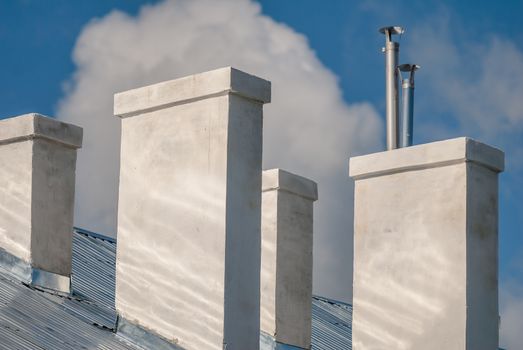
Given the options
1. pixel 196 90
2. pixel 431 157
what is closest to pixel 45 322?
pixel 196 90

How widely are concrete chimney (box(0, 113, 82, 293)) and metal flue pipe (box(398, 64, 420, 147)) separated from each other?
144 inches

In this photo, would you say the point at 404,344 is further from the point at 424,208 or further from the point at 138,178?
the point at 138,178

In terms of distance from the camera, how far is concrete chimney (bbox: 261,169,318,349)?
18.6 m

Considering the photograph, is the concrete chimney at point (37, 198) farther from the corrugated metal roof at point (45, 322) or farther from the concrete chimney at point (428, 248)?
the concrete chimney at point (428, 248)

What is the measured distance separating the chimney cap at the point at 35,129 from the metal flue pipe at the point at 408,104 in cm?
367

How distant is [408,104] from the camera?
16484 mm

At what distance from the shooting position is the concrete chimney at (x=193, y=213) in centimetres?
1431

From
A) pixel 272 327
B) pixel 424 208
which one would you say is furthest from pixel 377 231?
pixel 272 327

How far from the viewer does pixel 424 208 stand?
14945 millimetres

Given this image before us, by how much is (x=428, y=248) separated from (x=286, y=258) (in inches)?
166

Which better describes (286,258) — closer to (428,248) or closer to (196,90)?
(428,248)

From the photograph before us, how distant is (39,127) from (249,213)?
3.56 m

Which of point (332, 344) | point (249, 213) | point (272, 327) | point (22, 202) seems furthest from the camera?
point (332, 344)

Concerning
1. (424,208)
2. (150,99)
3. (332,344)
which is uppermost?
(150,99)
